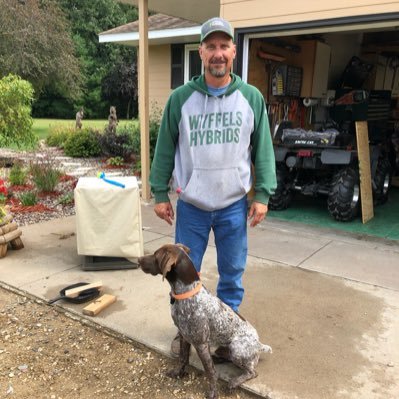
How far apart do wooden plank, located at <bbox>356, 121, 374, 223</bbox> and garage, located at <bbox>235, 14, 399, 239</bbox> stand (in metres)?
0.01

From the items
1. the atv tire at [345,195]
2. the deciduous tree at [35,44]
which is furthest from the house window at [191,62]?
the deciduous tree at [35,44]

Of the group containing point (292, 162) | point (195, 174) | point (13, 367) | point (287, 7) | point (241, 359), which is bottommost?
point (13, 367)

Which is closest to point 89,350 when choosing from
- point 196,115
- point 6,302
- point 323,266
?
point 6,302

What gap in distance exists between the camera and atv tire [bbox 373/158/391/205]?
6.21m

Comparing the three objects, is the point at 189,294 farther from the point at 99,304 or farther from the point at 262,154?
the point at 99,304

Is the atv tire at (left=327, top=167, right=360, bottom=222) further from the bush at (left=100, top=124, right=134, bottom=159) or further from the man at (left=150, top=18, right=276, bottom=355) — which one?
the bush at (left=100, top=124, right=134, bottom=159)

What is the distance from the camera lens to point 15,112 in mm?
8961

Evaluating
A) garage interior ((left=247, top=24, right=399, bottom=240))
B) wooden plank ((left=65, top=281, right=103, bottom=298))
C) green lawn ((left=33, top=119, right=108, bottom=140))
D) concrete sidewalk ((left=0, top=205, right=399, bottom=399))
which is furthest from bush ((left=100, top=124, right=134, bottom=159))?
wooden plank ((left=65, top=281, right=103, bottom=298))

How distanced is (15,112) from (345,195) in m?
7.07

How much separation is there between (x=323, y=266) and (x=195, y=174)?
7.43ft

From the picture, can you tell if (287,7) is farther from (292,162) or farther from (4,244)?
(4,244)

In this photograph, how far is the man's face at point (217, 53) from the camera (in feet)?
7.29

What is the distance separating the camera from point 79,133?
12031 mm

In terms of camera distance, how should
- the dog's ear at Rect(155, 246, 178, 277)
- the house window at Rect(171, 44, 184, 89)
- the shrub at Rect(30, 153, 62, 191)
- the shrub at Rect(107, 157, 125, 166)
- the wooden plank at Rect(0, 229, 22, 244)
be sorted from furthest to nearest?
1. the house window at Rect(171, 44, 184, 89)
2. the shrub at Rect(107, 157, 125, 166)
3. the shrub at Rect(30, 153, 62, 191)
4. the wooden plank at Rect(0, 229, 22, 244)
5. the dog's ear at Rect(155, 246, 178, 277)
